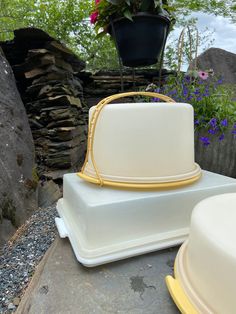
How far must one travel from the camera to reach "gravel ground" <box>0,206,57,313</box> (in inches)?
30.9

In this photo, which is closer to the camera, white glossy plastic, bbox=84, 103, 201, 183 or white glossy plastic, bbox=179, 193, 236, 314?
white glossy plastic, bbox=179, 193, 236, 314

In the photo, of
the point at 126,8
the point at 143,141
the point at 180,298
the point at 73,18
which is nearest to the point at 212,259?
the point at 180,298

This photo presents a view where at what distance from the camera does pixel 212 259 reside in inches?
16.8

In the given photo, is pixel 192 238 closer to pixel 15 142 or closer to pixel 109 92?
pixel 15 142

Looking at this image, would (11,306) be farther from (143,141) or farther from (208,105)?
(208,105)

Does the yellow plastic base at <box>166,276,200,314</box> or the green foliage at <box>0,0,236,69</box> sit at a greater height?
the green foliage at <box>0,0,236,69</box>

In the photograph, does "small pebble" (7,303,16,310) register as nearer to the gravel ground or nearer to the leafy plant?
the gravel ground

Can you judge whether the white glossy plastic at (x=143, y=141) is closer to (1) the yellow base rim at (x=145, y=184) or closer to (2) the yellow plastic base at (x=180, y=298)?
(1) the yellow base rim at (x=145, y=184)

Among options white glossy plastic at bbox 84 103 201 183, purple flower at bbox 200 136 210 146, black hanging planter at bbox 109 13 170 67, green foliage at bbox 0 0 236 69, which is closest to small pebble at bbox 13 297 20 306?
white glossy plastic at bbox 84 103 201 183

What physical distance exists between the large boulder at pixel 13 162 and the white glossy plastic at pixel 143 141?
0.68 metres

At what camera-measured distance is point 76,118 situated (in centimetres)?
226

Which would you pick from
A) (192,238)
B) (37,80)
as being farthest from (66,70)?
(192,238)

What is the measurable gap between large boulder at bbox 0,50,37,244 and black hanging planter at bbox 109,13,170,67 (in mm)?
875

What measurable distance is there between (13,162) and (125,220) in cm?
Answer: 100
